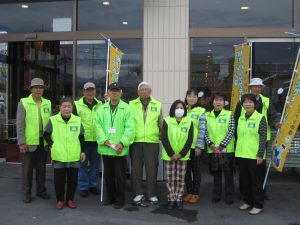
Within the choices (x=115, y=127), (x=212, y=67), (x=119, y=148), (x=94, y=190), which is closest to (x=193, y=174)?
(x=119, y=148)

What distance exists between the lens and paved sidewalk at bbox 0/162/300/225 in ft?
Result: 18.4

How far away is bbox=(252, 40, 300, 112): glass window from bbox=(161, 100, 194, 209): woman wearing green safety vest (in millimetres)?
3428

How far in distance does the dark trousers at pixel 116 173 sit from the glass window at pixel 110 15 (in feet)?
13.1

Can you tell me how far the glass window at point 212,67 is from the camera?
8992 mm

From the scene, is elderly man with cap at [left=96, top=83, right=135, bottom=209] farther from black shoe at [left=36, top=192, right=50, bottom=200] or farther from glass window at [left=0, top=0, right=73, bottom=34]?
glass window at [left=0, top=0, right=73, bottom=34]

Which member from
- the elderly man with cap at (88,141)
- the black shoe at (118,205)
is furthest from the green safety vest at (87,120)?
the black shoe at (118,205)

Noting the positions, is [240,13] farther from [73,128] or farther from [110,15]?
[73,128]

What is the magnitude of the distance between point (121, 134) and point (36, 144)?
142cm

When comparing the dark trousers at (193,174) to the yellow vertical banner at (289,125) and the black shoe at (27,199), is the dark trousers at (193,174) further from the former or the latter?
the black shoe at (27,199)

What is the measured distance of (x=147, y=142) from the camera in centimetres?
633

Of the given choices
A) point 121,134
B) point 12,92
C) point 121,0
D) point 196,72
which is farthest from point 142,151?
point 12,92

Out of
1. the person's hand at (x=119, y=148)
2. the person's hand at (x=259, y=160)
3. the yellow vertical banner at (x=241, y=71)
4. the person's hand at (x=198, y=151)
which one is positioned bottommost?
the person's hand at (x=259, y=160)

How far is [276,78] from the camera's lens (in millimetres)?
8859

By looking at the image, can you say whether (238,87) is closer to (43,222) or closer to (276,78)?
(276,78)
